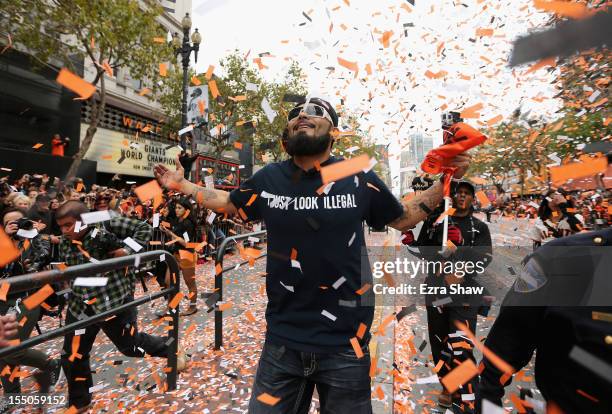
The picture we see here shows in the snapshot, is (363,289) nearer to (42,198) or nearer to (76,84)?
(76,84)

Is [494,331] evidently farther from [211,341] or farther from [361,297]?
[211,341]

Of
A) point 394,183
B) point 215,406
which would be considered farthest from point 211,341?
point 394,183

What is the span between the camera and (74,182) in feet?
46.5

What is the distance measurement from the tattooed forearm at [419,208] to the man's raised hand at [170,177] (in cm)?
146

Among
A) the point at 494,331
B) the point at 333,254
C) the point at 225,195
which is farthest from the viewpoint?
the point at 225,195

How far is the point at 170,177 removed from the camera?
253 cm

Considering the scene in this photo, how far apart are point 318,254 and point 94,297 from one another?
97.7 inches

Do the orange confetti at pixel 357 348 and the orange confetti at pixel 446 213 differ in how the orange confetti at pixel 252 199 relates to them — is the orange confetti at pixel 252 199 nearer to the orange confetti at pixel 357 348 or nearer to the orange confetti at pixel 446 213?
the orange confetti at pixel 357 348

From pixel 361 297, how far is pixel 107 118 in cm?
2505

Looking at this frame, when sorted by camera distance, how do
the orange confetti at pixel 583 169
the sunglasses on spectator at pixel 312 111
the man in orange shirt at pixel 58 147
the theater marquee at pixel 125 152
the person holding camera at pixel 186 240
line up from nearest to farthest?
the orange confetti at pixel 583 169
the sunglasses on spectator at pixel 312 111
the person holding camera at pixel 186 240
the man in orange shirt at pixel 58 147
the theater marquee at pixel 125 152

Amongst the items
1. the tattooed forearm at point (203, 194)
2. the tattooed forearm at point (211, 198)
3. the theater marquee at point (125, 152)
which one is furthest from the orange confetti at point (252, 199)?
the theater marquee at point (125, 152)

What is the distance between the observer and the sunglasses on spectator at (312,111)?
89.0 inches

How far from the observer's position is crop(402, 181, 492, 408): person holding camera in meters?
3.64

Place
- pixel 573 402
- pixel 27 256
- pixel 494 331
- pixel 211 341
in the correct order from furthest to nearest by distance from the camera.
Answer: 1. pixel 211 341
2. pixel 27 256
3. pixel 494 331
4. pixel 573 402
